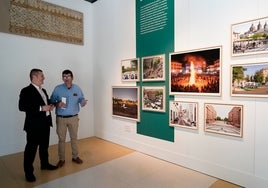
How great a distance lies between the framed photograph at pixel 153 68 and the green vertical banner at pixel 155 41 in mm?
62

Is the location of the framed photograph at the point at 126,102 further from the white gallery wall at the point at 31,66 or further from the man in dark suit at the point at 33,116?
the man in dark suit at the point at 33,116

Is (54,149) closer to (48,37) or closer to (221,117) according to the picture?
(48,37)

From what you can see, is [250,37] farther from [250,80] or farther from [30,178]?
[30,178]

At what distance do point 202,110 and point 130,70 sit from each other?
1.69 metres

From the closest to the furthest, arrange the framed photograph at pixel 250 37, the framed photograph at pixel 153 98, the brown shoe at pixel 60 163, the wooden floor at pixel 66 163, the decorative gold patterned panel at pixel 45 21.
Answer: the framed photograph at pixel 250 37, the wooden floor at pixel 66 163, the brown shoe at pixel 60 163, the framed photograph at pixel 153 98, the decorative gold patterned panel at pixel 45 21

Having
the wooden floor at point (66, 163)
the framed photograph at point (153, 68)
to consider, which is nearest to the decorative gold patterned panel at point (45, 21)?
the framed photograph at point (153, 68)

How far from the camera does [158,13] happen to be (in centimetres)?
337

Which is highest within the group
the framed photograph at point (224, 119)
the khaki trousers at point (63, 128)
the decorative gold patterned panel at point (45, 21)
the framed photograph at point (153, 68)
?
the decorative gold patterned panel at point (45, 21)

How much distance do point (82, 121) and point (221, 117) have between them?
10.8 feet

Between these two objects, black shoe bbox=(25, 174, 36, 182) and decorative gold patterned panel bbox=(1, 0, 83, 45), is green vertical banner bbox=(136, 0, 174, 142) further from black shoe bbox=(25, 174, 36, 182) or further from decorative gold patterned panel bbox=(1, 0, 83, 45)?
black shoe bbox=(25, 174, 36, 182)

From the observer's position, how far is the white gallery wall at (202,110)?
237 cm

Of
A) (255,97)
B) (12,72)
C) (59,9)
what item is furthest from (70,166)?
(59,9)

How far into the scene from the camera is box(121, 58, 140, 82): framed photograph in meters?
3.78

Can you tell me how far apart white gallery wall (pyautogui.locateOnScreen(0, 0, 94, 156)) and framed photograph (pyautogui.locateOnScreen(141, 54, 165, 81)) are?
1.81m
